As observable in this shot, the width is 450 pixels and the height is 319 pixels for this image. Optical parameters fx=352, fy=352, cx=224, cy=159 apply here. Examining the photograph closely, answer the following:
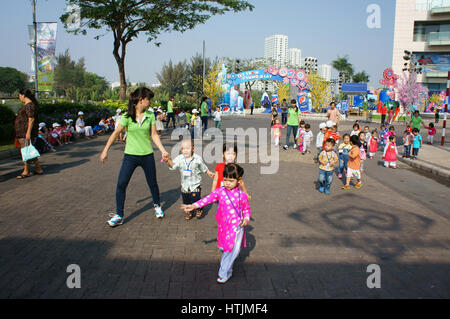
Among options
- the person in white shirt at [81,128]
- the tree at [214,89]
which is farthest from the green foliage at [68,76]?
the person in white shirt at [81,128]

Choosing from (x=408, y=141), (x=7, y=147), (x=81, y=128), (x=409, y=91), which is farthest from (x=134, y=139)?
(x=409, y=91)

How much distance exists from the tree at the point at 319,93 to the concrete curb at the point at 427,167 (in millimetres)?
28485

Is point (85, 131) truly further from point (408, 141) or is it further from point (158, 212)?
point (408, 141)

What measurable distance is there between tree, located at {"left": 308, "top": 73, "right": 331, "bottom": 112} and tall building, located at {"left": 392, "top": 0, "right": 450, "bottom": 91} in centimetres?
1456

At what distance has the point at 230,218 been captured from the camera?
351 centimetres

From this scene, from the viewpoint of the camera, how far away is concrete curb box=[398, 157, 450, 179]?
31.4 ft

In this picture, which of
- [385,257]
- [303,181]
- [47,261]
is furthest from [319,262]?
[303,181]

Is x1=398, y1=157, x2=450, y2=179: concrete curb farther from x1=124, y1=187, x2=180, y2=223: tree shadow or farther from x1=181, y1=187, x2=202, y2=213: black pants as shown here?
x1=181, y1=187, x2=202, y2=213: black pants

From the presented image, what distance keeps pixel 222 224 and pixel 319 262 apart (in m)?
1.26

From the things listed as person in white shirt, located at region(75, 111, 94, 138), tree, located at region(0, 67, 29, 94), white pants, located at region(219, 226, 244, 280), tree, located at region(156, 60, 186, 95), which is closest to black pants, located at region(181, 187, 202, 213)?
white pants, located at region(219, 226, 244, 280)

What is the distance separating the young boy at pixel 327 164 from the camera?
693cm

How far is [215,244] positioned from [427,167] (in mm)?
8630

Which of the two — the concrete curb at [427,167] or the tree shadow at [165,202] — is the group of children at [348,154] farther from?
the tree shadow at [165,202]

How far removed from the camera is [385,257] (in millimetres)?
4152
